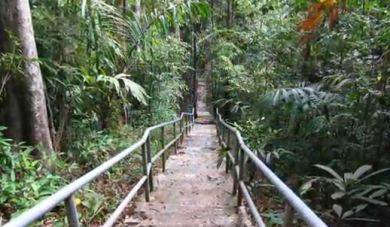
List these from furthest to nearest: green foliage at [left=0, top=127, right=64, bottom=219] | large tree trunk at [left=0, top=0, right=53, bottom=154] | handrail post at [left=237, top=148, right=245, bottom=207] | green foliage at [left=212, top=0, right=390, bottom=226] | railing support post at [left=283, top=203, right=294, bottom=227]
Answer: large tree trunk at [left=0, top=0, right=53, bottom=154], green foliage at [left=212, top=0, right=390, bottom=226], handrail post at [left=237, top=148, right=245, bottom=207], green foliage at [left=0, top=127, right=64, bottom=219], railing support post at [left=283, top=203, right=294, bottom=227]

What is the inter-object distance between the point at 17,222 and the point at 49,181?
10.6 ft

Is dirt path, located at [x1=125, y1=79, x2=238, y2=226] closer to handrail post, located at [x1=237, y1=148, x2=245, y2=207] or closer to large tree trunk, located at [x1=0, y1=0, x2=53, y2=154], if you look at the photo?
handrail post, located at [x1=237, y1=148, x2=245, y2=207]

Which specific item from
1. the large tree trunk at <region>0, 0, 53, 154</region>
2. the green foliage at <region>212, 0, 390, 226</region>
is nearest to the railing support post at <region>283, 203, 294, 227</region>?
the green foliage at <region>212, 0, 390, 226</region>

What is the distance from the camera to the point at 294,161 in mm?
5527

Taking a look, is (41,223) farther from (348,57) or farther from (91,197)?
(348,57)

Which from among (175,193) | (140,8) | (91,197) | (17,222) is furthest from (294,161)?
(140,8)

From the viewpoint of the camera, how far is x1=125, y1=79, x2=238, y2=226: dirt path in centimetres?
427

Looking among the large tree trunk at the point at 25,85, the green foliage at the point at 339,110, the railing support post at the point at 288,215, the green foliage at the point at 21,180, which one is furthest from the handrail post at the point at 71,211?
the large tree trunk at the point at 25,85

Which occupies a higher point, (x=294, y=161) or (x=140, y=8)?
(x=140, y=8)

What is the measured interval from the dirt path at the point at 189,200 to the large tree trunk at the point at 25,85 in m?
1.56

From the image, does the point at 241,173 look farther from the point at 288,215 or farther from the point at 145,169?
the point at 288,215

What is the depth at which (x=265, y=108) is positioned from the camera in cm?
506

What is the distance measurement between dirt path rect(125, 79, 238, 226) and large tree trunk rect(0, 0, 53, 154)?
1.56m

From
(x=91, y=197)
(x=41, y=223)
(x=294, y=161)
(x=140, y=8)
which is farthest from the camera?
(x=140, y=8)
